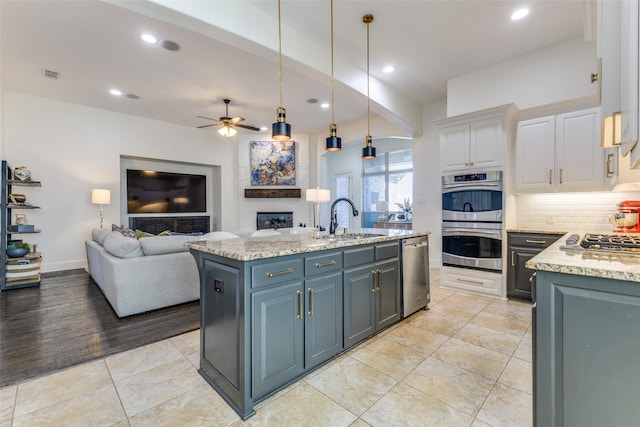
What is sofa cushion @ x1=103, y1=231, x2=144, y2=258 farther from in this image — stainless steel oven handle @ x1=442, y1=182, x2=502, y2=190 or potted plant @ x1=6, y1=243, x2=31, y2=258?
stainless steel oven handle @ x1=442, y1=182, x2=502, y2=190

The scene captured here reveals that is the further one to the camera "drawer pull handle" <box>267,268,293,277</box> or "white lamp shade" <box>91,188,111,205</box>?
"white lamp shade" <box>91,188,111,205</box>

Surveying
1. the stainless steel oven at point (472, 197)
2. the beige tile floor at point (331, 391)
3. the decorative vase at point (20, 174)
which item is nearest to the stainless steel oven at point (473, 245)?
the stainless steel oven at point (472, 197)

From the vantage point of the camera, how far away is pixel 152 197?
6707 mm

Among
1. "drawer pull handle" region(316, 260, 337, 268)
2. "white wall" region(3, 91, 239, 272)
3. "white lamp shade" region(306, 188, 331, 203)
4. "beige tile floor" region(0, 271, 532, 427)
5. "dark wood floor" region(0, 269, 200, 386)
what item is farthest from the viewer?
"white lamp shade" region(306, 188, 331, 203)

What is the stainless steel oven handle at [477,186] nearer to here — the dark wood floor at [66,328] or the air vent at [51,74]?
the dark wood floor at [66,328]

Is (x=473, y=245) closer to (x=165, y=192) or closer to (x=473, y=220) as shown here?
(x=473, y=220)

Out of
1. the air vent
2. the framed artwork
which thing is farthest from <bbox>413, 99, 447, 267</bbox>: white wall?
the air vent

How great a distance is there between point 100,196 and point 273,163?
3804 millimetres

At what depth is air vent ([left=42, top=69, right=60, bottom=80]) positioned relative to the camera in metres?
4.25

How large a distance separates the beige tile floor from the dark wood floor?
192 millimetres

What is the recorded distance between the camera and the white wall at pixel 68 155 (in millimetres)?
5059

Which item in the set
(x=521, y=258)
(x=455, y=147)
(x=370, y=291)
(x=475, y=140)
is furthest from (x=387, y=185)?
(x=370, y=291)

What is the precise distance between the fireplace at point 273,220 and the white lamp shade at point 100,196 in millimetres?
3275

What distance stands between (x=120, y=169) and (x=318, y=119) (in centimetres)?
452
